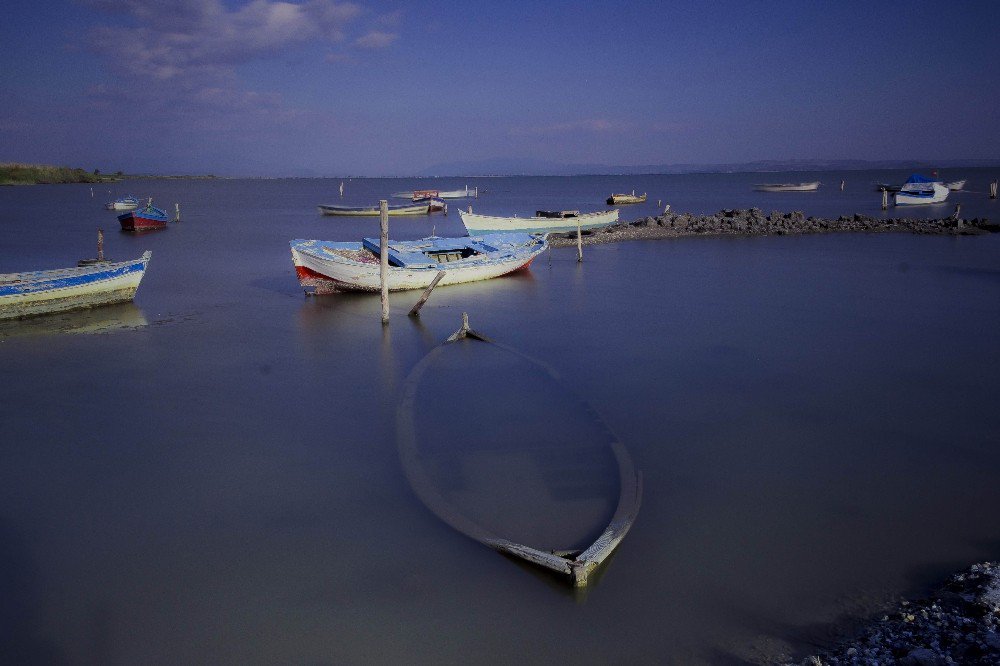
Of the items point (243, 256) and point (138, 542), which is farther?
point (243, 256)

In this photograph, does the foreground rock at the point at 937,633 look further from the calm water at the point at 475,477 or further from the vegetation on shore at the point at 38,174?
the vegetation on shore at the point at 38,174

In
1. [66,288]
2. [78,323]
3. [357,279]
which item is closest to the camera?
[78,323]

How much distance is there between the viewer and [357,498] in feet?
25.2

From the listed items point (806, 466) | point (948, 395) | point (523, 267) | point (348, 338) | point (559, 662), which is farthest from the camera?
point (523, 267)

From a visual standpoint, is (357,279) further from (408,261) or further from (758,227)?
(758,227)

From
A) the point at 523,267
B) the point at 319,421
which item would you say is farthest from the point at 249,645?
the point at 523,267

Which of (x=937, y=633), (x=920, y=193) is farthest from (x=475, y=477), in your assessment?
(x=920, y=193)

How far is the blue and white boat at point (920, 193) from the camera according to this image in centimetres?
5112

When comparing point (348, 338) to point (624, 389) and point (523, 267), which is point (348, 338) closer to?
point (624, 389)

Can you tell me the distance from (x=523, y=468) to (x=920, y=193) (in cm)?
5568

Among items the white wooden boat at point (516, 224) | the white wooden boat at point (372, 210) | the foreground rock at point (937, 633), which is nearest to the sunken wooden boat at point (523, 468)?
the foreground rock at point (937, 633)

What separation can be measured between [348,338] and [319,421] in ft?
16.6

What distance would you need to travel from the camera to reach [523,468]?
325 inches

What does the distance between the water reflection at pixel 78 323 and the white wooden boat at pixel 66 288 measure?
0.18 m
